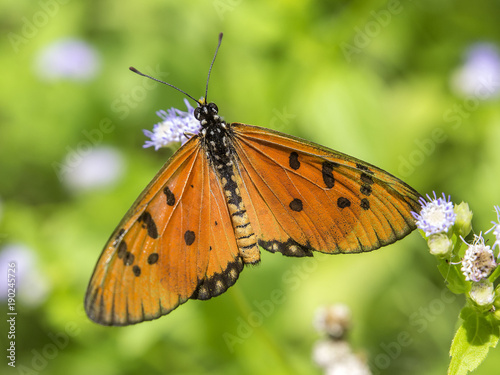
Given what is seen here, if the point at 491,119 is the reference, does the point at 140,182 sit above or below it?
above

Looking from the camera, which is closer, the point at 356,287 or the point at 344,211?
the point at 344,211

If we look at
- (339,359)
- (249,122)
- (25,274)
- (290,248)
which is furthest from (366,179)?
(25,274)

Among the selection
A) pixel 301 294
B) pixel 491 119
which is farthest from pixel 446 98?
pixel 301 294

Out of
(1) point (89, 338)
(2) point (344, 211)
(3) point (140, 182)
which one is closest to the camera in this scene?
(2) point (344, 211)

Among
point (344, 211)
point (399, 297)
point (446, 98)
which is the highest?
point (446, 98)

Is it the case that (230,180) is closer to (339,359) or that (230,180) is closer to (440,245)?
(440,245)

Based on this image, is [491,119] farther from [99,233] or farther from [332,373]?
[99,233]

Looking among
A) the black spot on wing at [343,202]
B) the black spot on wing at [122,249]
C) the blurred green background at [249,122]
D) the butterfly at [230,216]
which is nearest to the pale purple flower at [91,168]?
the blurred green background at [249,122]

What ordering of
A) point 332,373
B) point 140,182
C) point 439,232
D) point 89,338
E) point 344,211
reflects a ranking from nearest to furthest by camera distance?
point 439,232
point 344,211
point 332,373
point 89,338
point 140,182
